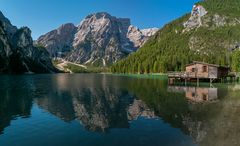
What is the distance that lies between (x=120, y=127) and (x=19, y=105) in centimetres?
2413

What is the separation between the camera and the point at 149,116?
36250mm

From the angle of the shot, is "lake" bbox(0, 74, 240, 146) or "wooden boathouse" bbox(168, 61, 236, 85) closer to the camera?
"lake" bbox(0, 74, 240, 146)

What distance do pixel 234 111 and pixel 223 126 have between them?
33.8 feet

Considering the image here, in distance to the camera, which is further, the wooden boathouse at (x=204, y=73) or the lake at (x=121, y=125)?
the wooden boathouse at (x=204, y=73)

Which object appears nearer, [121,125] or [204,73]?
[121,125]

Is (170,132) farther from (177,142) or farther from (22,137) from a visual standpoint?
(22,137)

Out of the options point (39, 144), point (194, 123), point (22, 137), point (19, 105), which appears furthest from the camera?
point (19, 105)

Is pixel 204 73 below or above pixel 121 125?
above

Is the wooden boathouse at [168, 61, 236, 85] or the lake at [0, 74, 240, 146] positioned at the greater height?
the wooden boathouse at [168, 61, 236, 85]

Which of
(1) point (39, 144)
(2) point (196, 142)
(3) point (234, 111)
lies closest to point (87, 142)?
(1) point (39, 144)

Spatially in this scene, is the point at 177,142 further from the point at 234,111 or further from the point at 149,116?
the point at 234,111

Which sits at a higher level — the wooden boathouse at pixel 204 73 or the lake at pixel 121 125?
the wooden boathouse at pixel 204 73

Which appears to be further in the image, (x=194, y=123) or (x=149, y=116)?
(x=149, y=116)

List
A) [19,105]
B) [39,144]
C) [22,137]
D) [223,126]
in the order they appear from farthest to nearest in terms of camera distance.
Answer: [19,105] → [223,126] → [22,137] → [39,144]
